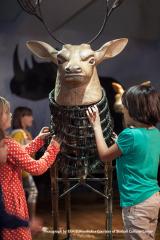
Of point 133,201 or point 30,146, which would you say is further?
point 30,146

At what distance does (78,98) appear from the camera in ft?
7.67

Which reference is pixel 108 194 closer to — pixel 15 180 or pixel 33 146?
pixel 33 146

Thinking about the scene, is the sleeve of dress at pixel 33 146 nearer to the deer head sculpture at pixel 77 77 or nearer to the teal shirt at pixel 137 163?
the deer head sculpture at pixel 77 77

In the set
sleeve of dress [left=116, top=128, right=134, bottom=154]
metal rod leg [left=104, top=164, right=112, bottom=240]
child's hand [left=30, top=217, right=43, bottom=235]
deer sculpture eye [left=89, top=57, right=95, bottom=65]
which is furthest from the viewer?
metal rod leg [left=104, top=164, right=112, bottom=240]

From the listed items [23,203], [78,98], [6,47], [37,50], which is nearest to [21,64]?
[6,47]

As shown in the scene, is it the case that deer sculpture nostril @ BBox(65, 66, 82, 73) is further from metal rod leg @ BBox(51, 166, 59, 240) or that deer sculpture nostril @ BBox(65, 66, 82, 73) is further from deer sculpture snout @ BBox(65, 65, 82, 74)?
metal rod leg @ BBox(51, 166, 59, 240)

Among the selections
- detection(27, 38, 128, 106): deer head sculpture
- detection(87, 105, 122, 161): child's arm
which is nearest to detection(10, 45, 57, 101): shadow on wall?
detection(27, 38, 128, 106): deer head sculpture

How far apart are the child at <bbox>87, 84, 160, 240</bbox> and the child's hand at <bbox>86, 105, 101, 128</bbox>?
212mm

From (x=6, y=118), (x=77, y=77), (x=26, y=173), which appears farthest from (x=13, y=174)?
(x=26, y=173)

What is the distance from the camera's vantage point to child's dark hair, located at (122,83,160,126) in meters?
1.87

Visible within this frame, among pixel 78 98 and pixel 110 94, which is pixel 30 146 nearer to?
pixel 78 98

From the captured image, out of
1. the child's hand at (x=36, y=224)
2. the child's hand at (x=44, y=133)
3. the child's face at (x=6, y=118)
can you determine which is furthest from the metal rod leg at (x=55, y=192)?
the child's hand at (x=36, y=224)

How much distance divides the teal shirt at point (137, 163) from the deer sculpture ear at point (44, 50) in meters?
0.77

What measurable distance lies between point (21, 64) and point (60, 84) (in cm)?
222
